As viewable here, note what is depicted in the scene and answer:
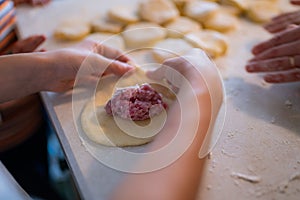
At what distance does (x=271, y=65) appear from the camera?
886 millimetres

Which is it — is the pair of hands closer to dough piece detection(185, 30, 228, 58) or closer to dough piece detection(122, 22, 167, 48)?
dough piece detection(185, 30, 228, 58)

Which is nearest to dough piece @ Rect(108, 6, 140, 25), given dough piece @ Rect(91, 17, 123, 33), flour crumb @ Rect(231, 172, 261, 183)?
dough piece @ Rect(91, 17, 123, 33)

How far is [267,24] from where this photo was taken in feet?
3.59

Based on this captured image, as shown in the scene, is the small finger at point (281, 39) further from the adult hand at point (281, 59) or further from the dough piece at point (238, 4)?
the dough piece at point (238, 4)

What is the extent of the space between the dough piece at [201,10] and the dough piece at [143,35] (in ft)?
0.43

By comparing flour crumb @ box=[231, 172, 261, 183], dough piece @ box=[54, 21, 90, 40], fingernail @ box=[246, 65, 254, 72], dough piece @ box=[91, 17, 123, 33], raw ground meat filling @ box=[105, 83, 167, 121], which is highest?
dough piece @ box=[54, 21, 90, 40]

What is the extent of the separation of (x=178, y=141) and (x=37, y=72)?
0.39 metres

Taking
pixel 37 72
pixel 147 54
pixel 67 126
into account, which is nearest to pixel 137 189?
pixel 67 126

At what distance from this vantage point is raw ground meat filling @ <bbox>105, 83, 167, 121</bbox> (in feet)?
2.47

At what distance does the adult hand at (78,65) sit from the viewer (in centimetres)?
82

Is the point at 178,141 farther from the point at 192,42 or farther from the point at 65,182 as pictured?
the point at 65,182

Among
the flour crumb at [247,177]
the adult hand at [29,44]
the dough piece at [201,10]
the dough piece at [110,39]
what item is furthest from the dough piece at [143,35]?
the flour crumb at [247,177]

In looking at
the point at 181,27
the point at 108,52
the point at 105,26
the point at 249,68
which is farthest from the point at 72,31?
the point at 249,68

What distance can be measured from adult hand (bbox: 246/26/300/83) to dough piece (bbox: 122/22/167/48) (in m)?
0.29
